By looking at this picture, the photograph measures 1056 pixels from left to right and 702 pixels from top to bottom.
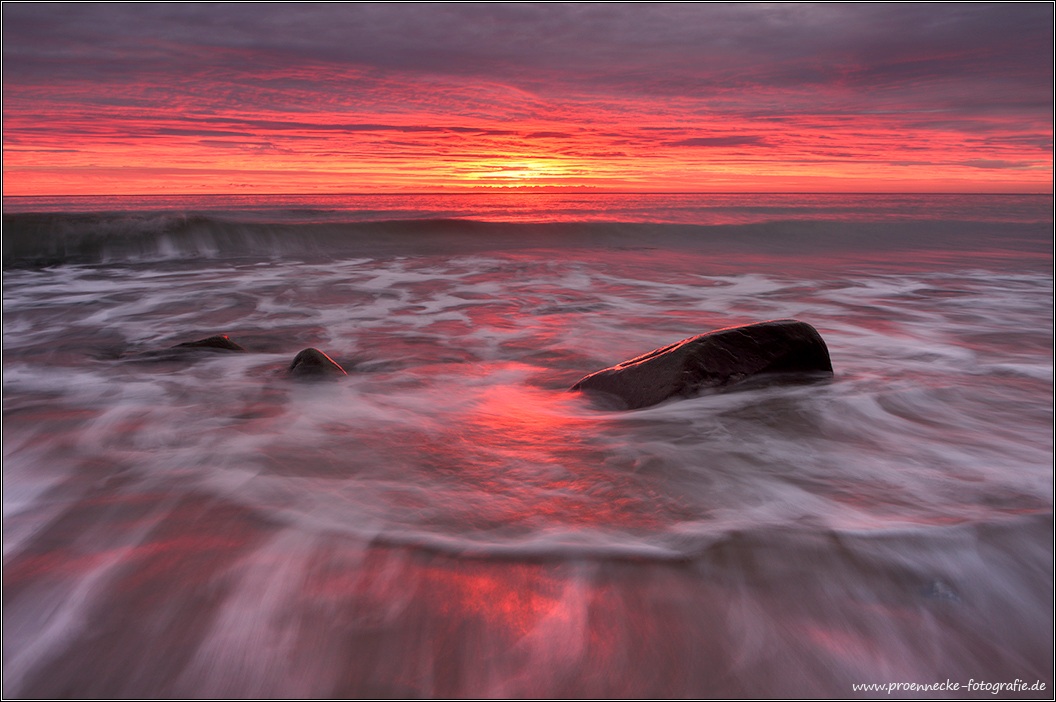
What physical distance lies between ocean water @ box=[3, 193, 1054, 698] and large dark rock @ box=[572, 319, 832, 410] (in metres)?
0.16

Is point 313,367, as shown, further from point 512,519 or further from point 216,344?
point 512,519

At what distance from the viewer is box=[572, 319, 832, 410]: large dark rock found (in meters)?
4.33

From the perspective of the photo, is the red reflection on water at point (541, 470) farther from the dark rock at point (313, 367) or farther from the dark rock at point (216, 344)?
the dark rock at point (216, 344)

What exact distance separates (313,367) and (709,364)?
9.48ft

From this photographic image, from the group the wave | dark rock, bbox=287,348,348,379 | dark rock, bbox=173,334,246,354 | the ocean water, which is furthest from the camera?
the wave

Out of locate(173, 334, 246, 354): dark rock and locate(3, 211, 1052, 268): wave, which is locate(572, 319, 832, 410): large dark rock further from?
locate(3, 211, 1052, 268): wave

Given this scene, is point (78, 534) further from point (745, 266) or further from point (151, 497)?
point (745, 266)

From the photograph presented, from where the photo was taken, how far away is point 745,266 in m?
13.7

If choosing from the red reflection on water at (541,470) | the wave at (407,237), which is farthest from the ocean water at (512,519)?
the wave at (407,237)

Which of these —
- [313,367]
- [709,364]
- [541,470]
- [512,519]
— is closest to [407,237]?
[313,367]

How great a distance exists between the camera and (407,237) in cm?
1928

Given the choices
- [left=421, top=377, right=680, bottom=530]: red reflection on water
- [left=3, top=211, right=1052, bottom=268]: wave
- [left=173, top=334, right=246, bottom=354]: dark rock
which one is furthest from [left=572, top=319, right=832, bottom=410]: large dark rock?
Result: [left=3, top=211, right=1052, bottom=268]: wave

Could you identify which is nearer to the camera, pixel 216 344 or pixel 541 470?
pixel 541 470

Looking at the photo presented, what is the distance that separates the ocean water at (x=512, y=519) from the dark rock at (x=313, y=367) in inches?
8.6
